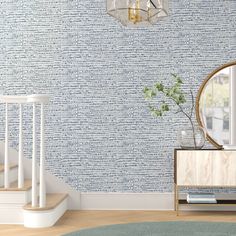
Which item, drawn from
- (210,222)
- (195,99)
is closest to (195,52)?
(195,99)

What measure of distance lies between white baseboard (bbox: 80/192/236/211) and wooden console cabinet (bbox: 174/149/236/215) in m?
0.38

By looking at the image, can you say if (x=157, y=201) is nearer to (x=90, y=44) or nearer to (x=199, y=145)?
(x=199, y=145)

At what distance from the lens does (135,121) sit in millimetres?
5367

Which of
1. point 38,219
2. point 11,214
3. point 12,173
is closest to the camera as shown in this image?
point 38,219

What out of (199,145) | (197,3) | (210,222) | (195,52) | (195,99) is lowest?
(210,222)

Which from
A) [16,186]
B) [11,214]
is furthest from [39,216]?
[16,186]

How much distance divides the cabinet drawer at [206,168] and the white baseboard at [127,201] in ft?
1.45

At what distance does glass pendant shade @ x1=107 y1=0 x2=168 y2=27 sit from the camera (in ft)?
10.3

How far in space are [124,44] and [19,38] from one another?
3.64 feet

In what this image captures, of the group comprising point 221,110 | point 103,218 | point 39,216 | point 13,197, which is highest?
point 221,110

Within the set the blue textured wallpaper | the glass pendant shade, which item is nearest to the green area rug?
the blue textured wallpaper

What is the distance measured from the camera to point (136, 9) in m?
3.14

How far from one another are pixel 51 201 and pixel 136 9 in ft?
7.59

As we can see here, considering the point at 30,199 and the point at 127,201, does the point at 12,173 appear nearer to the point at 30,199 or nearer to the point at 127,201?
the point at 30,199
